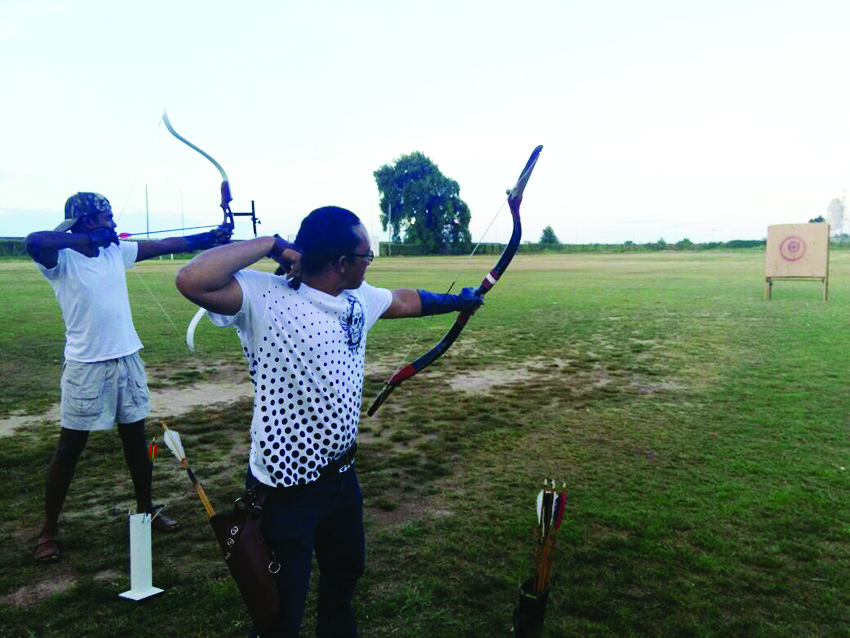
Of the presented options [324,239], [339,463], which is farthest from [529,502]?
[324,239]

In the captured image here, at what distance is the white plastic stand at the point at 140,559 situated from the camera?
3.40 m

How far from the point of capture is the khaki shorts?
12.7 feet

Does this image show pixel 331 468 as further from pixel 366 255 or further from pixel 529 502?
pixel 529 502

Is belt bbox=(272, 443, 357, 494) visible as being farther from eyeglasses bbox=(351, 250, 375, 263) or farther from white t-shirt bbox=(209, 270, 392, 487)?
eyeglasses bbox=(351, 250, 375, 263)

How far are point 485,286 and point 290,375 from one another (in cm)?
148

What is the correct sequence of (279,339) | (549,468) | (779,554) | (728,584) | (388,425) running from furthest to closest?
(388,425)
(549,468)
(779,554)
(728,584)
(279,339)

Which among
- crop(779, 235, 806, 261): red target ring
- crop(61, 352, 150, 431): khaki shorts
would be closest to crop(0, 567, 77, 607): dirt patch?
crop(61, 352, 150, 431): khaki shorts

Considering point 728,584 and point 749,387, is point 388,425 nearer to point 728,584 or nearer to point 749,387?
point 728,584

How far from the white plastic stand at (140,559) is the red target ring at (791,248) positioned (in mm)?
25063

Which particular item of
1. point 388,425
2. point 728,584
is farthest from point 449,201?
point 728,584

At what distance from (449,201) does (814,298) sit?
32.3 meters

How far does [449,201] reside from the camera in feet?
169

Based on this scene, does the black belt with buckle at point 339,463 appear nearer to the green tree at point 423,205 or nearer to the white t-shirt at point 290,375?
the white t-shirt at point 290,375

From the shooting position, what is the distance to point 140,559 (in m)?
3.46
